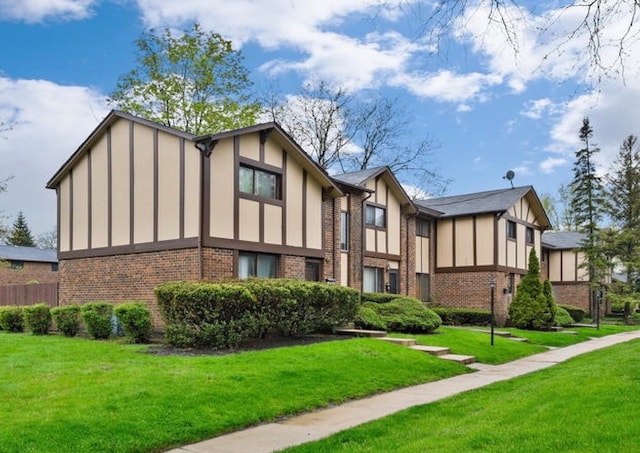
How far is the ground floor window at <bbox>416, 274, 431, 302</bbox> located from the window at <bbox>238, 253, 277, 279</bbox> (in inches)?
455

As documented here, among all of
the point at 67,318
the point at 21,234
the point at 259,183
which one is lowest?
the point at 67,318

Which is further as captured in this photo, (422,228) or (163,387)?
(422,228)

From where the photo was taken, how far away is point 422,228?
92.3ft

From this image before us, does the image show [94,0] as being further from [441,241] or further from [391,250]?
[441,241]

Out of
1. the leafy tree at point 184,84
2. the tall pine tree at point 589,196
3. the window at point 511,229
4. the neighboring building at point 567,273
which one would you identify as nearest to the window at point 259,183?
the window at point 511,229

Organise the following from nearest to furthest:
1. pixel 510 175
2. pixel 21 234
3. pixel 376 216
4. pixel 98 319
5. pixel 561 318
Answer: pixel 98 319
pixel 376 216
pixel 561 318
pixel 510 175
pixel 21 234

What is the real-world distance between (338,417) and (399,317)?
9.87 metres

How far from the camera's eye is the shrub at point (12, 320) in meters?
18.2

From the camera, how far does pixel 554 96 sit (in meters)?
5.91

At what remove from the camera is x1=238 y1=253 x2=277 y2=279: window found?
16484 mm

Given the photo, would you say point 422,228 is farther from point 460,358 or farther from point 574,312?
point 460,358

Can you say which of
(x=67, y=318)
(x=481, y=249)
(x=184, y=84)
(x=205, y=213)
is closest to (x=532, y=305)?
(x=481, y=249)

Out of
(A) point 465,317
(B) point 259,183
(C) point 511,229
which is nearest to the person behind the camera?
(B) point 259,183

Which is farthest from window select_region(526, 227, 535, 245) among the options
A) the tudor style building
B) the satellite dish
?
the tudor style building
